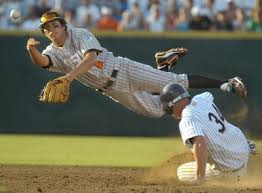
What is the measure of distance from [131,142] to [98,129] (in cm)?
85

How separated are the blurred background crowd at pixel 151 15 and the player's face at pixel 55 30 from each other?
638 cm

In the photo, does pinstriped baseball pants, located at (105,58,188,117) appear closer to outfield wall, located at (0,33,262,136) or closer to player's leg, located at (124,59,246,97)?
player's leg, located at (124,59,246,97)

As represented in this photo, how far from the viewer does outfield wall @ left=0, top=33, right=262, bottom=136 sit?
1290 centimetres

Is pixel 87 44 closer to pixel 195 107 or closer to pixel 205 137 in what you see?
pixel 195 107

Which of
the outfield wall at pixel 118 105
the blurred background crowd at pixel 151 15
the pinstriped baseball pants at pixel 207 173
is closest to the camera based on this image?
the pinstriped baseball pants at pixel 207 173

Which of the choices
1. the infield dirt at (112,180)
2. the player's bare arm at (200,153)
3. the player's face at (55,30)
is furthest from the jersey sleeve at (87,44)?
the player's bare arm at (200,153)

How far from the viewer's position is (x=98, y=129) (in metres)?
13.0

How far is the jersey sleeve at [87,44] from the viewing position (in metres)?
8.24

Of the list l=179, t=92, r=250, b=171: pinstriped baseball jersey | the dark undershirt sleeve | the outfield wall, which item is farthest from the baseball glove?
the outfield wall

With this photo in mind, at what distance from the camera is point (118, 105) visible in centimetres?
1289

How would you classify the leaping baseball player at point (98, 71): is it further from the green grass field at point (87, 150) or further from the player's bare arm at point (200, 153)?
the player's bare arm at point (200, 153)

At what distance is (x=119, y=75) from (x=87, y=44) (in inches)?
24.1

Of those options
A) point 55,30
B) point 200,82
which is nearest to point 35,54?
point 55,30

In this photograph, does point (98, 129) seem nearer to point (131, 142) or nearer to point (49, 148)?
point (131, 142)
